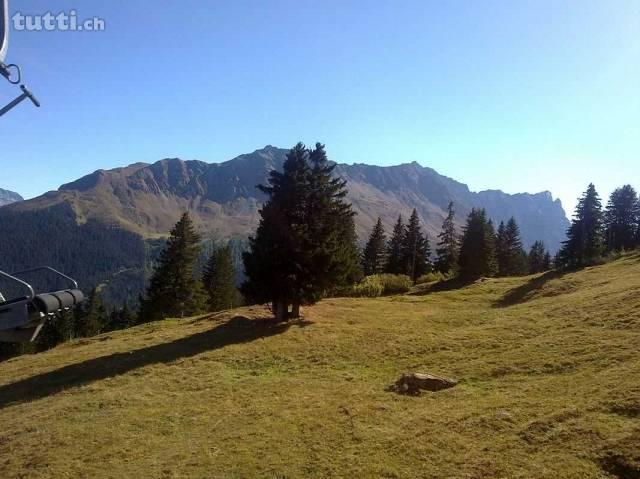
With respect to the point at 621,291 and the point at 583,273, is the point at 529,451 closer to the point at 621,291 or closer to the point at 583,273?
the point at 621,291

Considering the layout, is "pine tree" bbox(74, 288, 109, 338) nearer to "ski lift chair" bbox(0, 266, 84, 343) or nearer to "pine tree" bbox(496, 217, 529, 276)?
"pine tree" bbox(496, 217, 529, 276)

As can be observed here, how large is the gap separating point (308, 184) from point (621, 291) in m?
22.9

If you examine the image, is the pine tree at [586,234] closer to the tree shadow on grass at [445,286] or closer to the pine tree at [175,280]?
the tree shadow on grass at [445,286]

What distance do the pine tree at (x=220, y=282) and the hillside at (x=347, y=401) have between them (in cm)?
3715

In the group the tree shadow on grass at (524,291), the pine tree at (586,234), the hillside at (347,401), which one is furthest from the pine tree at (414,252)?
the hillside at (347,401)

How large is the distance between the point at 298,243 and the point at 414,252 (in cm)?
4736

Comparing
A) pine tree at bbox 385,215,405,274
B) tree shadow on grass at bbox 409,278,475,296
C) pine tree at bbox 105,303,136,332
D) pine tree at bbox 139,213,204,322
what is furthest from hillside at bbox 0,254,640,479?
pine tree at bbox 105,303,136,332

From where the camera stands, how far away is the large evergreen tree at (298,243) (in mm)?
31297

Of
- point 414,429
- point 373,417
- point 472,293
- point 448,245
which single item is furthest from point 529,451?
point 448,245

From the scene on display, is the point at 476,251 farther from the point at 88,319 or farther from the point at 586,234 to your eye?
the point at 88,319

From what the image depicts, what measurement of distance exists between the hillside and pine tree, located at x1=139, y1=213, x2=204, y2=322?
73.4ft

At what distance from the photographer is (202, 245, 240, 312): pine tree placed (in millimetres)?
70125

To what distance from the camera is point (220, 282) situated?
233 feet

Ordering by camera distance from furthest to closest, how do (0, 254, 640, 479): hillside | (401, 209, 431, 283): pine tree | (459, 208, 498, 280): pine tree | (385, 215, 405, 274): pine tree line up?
(385, 215, 405, 274): pine tree
(401, 209, 431, 283): pine tree
(459, 208, 498, 280): pine tree
(0, 254, 640, 479): hillside
